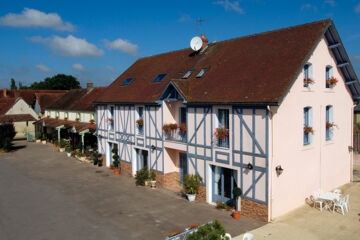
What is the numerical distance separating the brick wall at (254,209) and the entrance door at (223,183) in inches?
38.4

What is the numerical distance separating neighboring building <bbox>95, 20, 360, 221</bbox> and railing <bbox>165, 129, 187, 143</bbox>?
20 millimetres

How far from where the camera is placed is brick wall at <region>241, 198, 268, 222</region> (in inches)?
444

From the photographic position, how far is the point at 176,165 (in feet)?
54.5

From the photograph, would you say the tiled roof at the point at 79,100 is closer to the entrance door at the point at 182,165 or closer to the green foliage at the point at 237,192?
the entrance door at the point at 182,165

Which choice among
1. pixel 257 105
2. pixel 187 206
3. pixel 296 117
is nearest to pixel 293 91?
pixel 296 117

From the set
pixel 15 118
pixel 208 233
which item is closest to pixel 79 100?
pixel 15 118

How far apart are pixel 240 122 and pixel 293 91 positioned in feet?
7.82

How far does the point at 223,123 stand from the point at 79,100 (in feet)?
71.9

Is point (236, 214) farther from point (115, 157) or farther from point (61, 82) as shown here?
point (61, 82)

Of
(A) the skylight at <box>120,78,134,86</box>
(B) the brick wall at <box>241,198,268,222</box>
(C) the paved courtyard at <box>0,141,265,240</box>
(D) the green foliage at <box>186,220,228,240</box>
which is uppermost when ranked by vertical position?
(A) the skylight at <box>120,78,134,86</box>

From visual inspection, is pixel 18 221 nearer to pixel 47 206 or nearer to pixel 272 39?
pixel 47 206

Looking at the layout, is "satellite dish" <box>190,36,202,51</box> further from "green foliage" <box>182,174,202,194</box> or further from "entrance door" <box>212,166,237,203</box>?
"green foliage" <box>182,174,202,194</box>

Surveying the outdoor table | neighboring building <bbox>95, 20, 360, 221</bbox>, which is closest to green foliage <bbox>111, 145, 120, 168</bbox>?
neighboring building <bbox>95, 20, 360, 221</bbox>

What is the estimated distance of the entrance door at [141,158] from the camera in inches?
717
